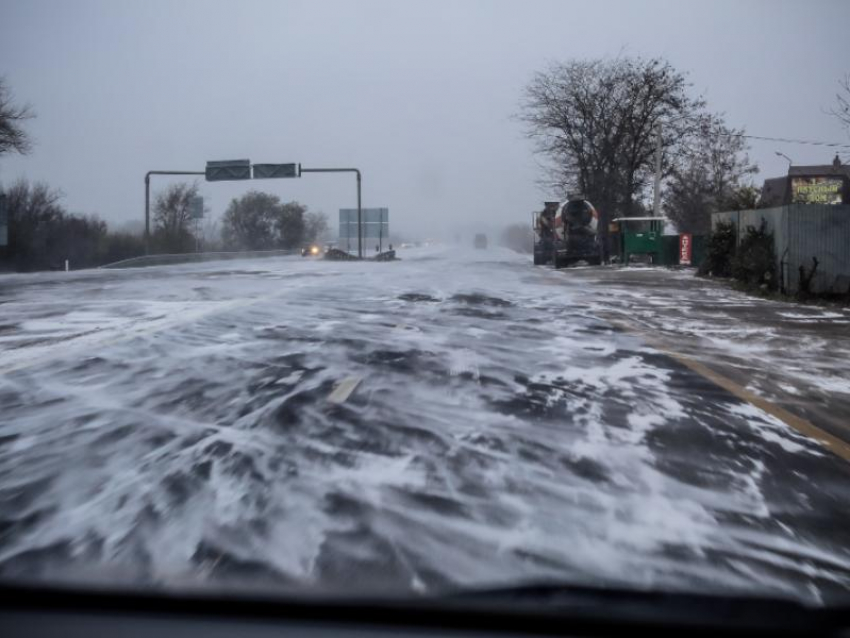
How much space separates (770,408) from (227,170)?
51401 millimetres

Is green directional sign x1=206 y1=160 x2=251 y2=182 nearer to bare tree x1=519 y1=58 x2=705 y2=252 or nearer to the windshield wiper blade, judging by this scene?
bare tree x1=519 y1=58 x2=705 y2=252

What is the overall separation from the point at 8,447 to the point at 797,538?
440 centimetres

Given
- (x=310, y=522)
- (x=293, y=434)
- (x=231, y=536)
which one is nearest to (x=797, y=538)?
(x=310, y=522)

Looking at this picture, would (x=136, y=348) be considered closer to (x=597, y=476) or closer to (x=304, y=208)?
(x=597, y=476)

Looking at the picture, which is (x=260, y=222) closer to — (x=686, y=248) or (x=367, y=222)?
(x=367, y=222)

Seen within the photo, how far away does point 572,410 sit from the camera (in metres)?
6.22

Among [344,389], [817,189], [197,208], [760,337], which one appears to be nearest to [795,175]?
[817,189]

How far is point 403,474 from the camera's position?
4.53 m

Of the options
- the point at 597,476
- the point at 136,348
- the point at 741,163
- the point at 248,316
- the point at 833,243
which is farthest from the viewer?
the point at 741,163

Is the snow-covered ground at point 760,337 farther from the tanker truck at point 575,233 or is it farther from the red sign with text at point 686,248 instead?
the tanker truck at point 575,233

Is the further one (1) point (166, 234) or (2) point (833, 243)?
(1) point (166, 234)

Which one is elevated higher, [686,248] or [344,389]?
[686,248]

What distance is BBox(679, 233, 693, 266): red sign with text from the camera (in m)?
35.5

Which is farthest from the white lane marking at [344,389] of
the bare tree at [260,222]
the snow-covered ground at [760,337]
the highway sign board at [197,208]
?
the bare tree at [260,222]
